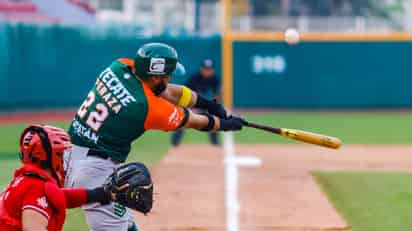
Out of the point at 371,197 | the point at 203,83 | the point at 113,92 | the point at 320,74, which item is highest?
the point at 113,92

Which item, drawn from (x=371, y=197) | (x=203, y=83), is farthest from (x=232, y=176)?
(x=203, y=83)

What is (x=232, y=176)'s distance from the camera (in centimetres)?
1205

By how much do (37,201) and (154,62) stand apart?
1922mm

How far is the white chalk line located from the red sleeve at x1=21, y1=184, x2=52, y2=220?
13.8ft

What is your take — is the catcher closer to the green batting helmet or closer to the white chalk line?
the green batting helmet

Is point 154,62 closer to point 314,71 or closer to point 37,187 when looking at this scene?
point 37,187

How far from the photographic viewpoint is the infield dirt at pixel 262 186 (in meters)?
8.44

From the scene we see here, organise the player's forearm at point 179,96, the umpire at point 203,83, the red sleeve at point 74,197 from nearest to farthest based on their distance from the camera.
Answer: the red sleeve at point 74,197
the player's forearm at point 179,96
the umpire at point 203,83

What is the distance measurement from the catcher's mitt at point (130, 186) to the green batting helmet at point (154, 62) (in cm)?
108

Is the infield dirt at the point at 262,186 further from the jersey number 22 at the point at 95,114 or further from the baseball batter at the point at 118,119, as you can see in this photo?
the jersey number 22 at the point at 95,114

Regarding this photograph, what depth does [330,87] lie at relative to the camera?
1007 inches

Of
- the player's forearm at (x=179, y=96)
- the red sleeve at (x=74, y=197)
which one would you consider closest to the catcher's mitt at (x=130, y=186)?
the red sleeve at (x=74, y=197)

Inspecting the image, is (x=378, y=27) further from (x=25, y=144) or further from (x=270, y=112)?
(x=25, y=144)

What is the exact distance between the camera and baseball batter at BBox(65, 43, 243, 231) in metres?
5.68
